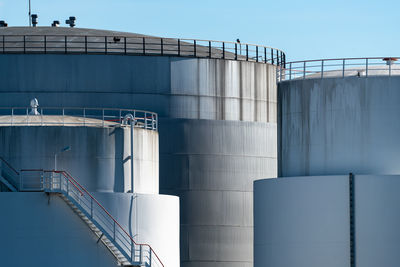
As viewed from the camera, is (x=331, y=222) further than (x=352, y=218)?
Yes

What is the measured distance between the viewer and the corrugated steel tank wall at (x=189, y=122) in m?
66.0

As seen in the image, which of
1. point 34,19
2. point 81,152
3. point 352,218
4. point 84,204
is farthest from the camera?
point 34,19

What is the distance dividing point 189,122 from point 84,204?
1423 cm

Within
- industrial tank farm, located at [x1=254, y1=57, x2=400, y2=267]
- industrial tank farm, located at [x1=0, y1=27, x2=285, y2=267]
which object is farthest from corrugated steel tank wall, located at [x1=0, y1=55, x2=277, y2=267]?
industrial tank farm, located at [x1=254, y1=57, x2=400, y2=267]

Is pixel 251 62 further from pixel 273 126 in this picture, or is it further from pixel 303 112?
pixel 303 112

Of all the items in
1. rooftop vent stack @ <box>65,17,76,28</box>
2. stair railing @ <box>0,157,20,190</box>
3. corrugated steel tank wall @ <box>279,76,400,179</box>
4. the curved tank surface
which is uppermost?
rooftop vent stack @ <box>65,17,76,28</box>

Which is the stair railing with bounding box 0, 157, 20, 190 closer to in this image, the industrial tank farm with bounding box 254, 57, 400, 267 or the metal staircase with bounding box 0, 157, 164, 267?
the metal staircase with bounding box 0, 157, 164, 267

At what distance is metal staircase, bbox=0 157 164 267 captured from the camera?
54000 mm

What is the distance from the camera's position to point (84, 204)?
54.2 m

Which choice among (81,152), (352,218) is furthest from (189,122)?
(352,218)

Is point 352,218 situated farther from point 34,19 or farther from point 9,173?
point 34,19

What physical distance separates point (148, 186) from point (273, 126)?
577 inches

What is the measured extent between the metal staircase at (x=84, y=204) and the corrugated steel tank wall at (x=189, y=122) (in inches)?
437

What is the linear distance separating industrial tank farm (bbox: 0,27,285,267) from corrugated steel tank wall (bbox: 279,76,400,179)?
7.74 meters
